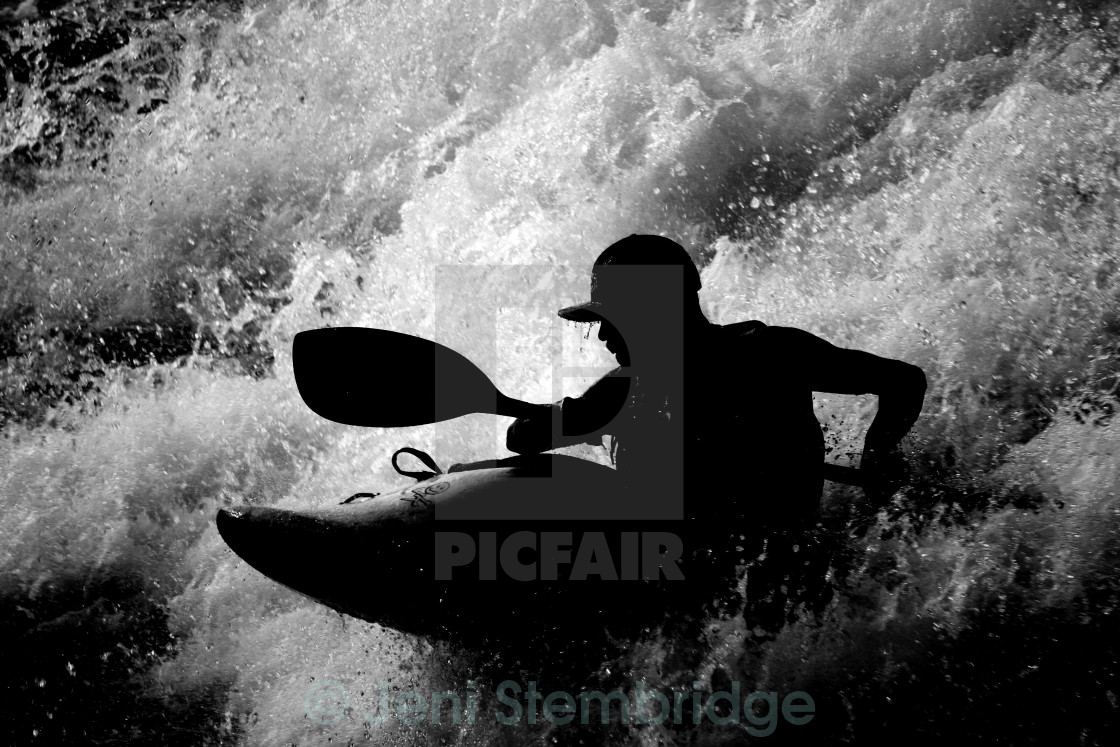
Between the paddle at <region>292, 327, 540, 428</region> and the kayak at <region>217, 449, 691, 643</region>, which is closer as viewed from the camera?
the kayak at <region>217, 449, 691, 643</region>

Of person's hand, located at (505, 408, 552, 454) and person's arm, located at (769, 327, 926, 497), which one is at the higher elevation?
person's arm, located at (769, 327, 926, 497)

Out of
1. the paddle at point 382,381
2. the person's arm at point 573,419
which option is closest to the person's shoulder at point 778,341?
the person's arm at point 573,419

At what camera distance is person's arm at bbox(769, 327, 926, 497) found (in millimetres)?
1990

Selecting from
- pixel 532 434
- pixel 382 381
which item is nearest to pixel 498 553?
pixel 532 434

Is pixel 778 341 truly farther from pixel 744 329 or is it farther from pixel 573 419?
pixel 573 419

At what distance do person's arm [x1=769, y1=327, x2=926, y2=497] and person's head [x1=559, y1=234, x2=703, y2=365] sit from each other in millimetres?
244

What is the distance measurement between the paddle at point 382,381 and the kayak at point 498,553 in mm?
191

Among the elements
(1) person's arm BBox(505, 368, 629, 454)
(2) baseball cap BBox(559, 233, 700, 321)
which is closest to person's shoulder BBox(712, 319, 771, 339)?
(2) baseball cap BBox(559, 233, 700, 321)

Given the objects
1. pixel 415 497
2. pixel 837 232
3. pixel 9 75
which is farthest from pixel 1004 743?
pixel 9 75

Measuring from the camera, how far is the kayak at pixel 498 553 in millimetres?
2084

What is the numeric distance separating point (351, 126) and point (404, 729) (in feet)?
11.4

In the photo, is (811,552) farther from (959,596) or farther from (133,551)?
(133,551)

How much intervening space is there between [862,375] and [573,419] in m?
0.70

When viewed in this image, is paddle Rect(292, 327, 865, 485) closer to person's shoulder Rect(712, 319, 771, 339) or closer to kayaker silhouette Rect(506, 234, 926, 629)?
kayaker silhouette Rect(506, 234, 926, 629)
